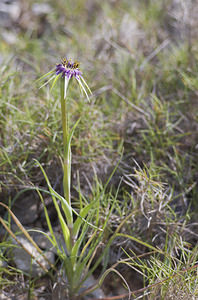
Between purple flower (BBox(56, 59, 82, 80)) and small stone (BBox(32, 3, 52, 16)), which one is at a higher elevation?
small stone (BBox(32, 3, 52, 16))

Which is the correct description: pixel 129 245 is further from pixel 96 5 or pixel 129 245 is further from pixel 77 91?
pixel 96 5

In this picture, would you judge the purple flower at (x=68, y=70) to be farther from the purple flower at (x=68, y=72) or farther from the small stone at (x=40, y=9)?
the small stone at (x=40, y=9)

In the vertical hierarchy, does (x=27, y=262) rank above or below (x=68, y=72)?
below

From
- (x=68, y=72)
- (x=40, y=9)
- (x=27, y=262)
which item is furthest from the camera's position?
(x=40, y=9)

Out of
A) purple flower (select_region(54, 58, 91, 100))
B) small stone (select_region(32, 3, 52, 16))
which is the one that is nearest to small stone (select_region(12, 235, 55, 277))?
purple flower (select_region(54, 58, 91, 100))

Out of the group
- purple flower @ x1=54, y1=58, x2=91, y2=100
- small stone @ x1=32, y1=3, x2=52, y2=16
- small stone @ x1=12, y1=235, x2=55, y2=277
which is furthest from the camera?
small stone @ x1=32, y1=3, x2=52, y2=16

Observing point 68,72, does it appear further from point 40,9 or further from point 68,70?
point 40,9

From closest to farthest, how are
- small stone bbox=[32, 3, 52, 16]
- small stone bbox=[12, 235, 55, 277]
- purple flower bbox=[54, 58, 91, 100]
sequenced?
purple flower bbox=[54, 58, 91, 100], small stone bbox=[12, 235, 55, 277], small stone bbox=[32, 3, 52, 16]

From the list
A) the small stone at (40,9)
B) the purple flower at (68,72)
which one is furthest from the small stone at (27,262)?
the small stone at (40,9)

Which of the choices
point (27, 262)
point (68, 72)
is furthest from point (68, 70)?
point (27, 262)

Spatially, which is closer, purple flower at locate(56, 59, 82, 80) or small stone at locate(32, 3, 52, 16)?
purple flower at locate(56, 59, 82, 80)

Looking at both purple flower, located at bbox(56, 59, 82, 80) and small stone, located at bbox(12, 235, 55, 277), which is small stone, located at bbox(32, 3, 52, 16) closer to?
purple flower, located at bbox(56, 59, 82, 80)
